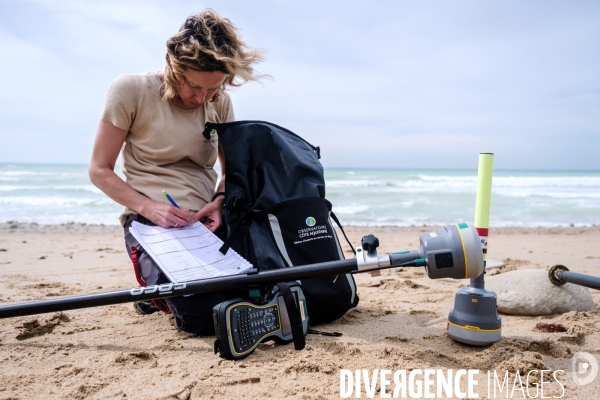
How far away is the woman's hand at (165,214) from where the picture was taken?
2.60 meters

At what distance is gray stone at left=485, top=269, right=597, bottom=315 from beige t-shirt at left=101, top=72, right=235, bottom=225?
1.98m

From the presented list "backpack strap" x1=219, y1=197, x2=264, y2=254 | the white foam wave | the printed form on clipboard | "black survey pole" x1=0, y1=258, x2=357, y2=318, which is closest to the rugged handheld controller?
"black survey pole" x1=0, y1=258, x2=357, y2=318

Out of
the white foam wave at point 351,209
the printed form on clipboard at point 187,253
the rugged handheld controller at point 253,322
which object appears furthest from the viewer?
the white foam wave at point 351,209

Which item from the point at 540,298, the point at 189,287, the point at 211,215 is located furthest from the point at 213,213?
the point at 540,298

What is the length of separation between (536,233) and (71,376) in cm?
754

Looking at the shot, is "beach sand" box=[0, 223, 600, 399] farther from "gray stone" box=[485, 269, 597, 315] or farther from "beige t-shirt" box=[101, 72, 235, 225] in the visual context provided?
"beige t-shirt" box=[101, 72, 235, 225]

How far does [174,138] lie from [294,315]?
1.25m

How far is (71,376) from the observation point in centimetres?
205

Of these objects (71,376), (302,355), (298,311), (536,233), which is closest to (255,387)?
(302,355)

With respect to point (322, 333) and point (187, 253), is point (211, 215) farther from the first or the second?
point (322, 333)

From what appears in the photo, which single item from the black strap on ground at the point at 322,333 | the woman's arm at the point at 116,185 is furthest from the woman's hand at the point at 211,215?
the black strap on ground at the point at 322,333

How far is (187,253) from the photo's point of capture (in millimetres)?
2502

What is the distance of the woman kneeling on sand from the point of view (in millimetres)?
2500

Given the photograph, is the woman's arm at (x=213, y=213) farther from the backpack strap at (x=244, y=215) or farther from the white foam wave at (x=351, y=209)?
the white foam wave at (x=351, y=209)
